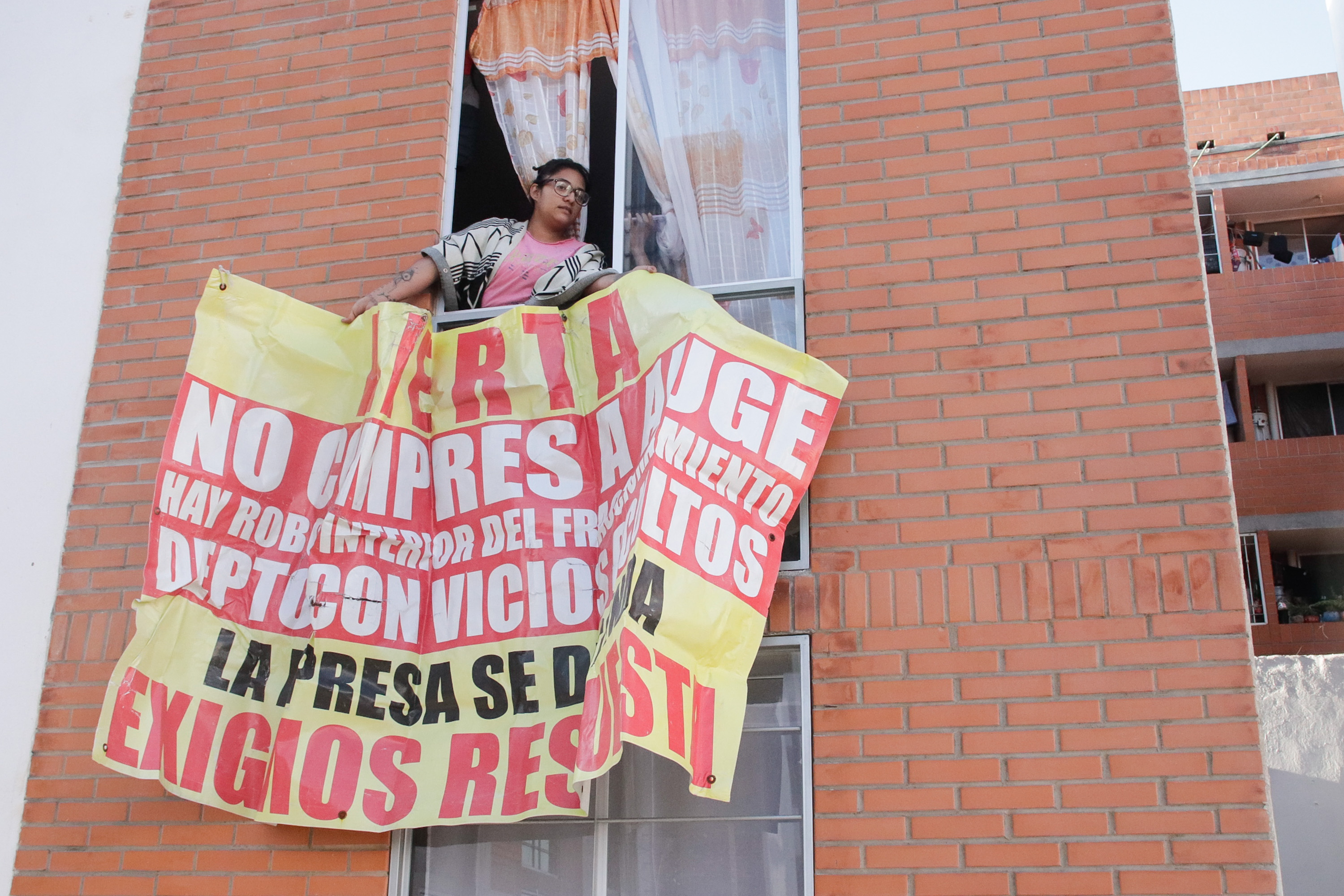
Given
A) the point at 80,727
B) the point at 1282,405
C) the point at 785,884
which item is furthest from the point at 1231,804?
the point at 1282,405

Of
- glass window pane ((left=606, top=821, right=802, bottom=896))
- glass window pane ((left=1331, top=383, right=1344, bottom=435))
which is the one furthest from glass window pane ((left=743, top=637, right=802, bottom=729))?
glass window pane ((left=1331, top=383, right=1344, bottom=435))

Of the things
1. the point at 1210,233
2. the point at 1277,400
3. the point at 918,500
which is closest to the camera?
the point at 918,500

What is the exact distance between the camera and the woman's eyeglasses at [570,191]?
523 cm

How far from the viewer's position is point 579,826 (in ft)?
14.1

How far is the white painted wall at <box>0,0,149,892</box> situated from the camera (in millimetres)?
4891

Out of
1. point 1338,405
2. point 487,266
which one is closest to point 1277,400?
point 1338,405

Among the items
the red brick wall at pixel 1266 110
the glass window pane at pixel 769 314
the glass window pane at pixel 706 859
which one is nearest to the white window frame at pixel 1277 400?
the red brick wall at pixel 1266 110

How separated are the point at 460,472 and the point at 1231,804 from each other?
2.77m

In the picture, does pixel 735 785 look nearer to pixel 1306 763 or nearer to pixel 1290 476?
pixel 1306 763

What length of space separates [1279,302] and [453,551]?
20.0 metres

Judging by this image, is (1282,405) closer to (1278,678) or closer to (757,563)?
(1278,678)

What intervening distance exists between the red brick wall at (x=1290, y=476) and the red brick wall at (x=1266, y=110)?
261 inches

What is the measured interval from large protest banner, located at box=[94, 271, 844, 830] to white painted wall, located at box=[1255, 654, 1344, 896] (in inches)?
261

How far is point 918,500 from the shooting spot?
4324mm
